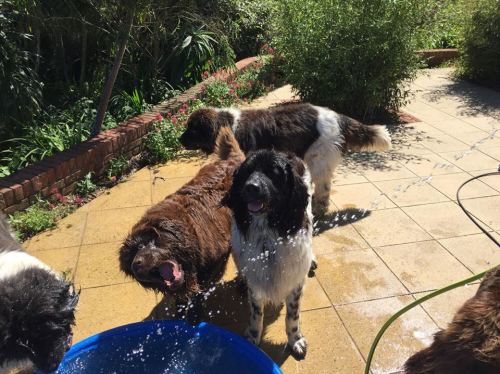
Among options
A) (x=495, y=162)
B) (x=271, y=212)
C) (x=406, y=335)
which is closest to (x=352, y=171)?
(x=495, y=162)

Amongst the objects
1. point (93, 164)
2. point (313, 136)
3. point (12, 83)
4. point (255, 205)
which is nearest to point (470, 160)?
point (313, 136)

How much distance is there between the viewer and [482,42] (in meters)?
10.8

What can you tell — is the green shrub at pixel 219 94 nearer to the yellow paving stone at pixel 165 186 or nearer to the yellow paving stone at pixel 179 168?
the yellow paving stone at pixel 179 168

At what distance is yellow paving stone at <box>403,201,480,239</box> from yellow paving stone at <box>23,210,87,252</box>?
417cm

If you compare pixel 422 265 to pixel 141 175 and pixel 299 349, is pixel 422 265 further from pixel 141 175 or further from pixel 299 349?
pixel 141 175

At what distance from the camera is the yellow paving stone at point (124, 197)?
216 inches

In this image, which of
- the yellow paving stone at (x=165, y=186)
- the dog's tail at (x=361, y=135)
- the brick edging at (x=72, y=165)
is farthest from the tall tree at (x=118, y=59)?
the dog's tail at (x=361, y=135)

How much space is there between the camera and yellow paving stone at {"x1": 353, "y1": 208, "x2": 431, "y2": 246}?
4.66 m

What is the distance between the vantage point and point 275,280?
10.4ft

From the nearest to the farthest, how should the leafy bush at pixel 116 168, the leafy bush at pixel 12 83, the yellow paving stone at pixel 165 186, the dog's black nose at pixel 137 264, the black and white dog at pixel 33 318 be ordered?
1. the black and white dog at pixel 33 318
2. the dog's black nose at pixel 137 264
3. the yellow paving stone at pixel 165 186
4. the leafy bush at pixel 12 83
5. the leafy bush at pixel 116 168

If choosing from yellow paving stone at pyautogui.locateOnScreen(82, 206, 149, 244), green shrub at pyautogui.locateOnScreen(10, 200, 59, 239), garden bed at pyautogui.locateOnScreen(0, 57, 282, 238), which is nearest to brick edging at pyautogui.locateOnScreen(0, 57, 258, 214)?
garden bed at pyautogui.locateOnScreen(0, 57, 282, 238)

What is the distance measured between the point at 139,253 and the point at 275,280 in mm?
1090

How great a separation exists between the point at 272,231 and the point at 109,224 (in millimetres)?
2802

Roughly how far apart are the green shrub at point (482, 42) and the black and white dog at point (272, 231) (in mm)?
10252
